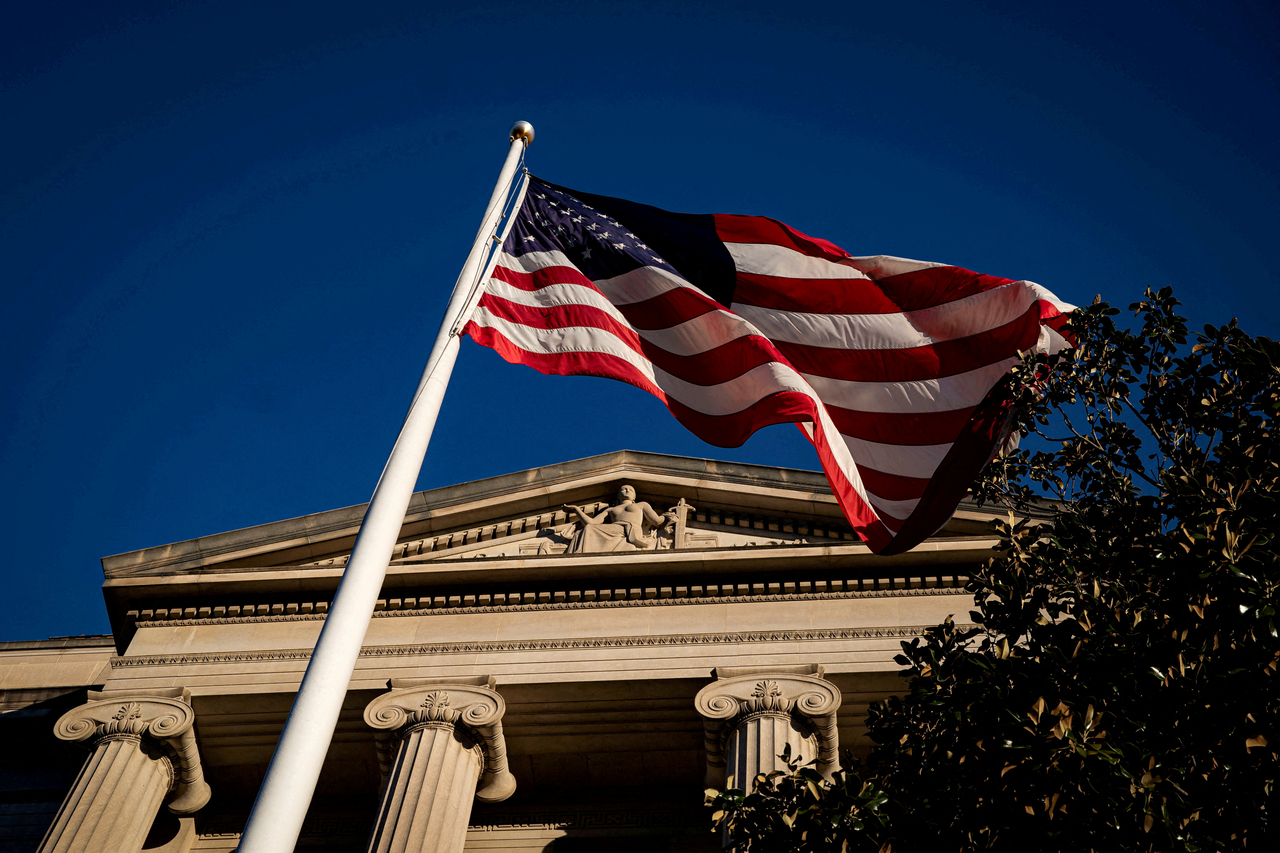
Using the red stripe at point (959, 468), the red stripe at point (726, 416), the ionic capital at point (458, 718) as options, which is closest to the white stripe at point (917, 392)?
the red stripe at point (959, 468)

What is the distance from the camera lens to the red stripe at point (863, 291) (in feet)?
39.6

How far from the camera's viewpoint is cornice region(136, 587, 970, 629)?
1955 cm

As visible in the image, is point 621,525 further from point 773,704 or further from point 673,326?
point 673,326

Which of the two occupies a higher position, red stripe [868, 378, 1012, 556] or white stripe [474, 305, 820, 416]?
white stripe [474, 305, 820, 416]

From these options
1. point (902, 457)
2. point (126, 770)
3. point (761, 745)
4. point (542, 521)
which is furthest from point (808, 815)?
point (126, 770)

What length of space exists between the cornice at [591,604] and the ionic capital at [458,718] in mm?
1782

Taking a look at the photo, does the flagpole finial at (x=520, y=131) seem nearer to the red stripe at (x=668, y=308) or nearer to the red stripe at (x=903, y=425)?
the red stripe at (x=668, y=308)

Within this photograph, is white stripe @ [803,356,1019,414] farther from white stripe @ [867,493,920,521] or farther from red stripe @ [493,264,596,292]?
red stripe @ [493,264,596,292]

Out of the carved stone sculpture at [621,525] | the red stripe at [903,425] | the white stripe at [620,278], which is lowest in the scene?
the red stripe at [903,425]

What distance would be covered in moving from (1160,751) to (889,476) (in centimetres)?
387

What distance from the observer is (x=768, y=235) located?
13234mm

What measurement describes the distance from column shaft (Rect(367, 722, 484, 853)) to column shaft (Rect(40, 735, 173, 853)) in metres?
3.99

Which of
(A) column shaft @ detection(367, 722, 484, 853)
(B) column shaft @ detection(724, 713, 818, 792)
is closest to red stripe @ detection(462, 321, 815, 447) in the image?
(B) column shaft @ detection(724, 713, 818, 792)

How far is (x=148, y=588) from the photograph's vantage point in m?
21.1
